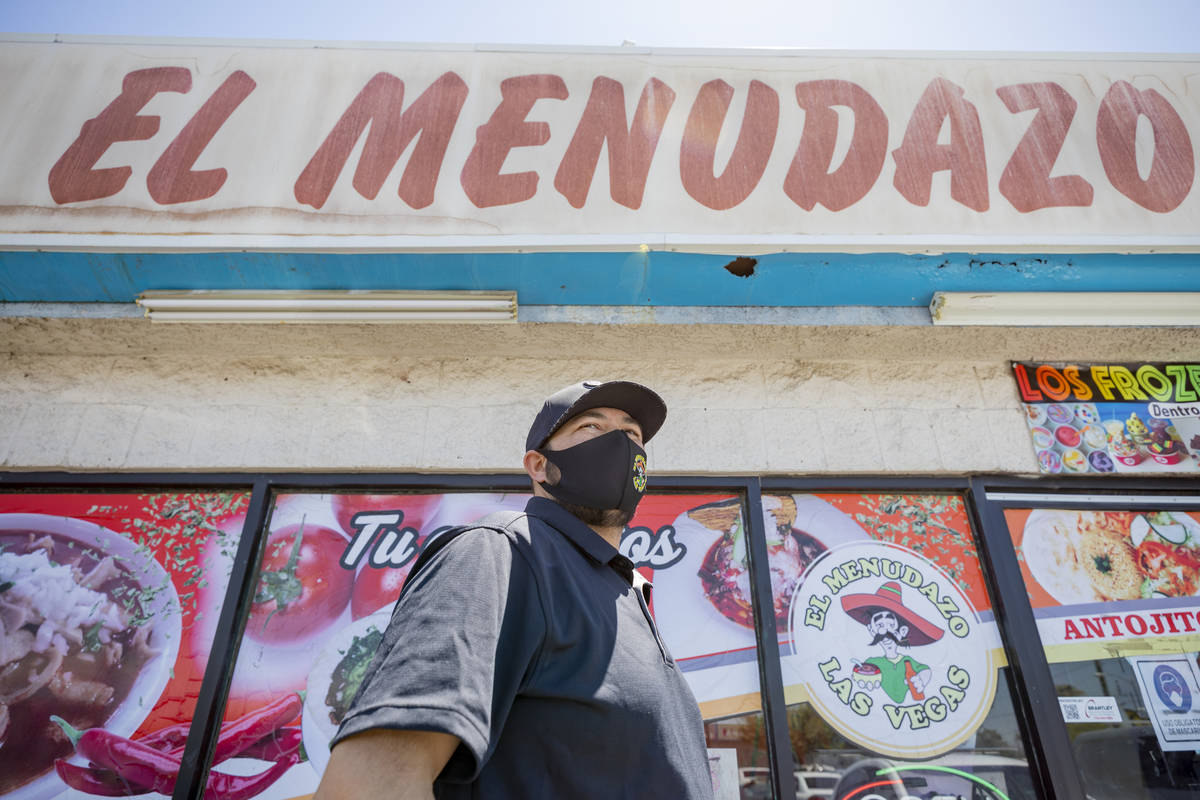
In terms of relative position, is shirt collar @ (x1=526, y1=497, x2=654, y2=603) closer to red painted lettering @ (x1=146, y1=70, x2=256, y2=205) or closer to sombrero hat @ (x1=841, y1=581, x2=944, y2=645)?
sombrero hat @ (x1=841, y1=581, x2=944, y2=645)

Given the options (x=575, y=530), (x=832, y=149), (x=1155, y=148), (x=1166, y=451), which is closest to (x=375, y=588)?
(x=575, y=530)

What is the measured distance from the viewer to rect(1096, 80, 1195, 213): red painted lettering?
322 cm

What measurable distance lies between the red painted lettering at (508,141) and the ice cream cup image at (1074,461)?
3150 millimetres

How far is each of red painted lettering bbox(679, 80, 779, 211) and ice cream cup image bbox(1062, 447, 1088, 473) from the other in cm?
223

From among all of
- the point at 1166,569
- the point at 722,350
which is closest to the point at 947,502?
the point at 1166,569

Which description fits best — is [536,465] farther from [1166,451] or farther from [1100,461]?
[1166,451]

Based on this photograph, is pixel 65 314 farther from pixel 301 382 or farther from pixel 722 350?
pixel 722 350

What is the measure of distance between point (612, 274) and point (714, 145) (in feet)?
2.88

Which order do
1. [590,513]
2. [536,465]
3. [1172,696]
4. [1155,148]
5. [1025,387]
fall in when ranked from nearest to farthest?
[590,513]
[536,465]
[1172,696]
[1155,148]
[1025,387]

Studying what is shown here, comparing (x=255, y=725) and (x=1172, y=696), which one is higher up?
(x=1172, y=696)

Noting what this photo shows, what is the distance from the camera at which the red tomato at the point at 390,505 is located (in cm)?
321

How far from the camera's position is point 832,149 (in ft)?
10.7

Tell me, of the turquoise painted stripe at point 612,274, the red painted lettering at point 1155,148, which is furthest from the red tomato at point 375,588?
the red painted lettering at point 1155,148

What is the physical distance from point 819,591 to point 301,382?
2.97 m
